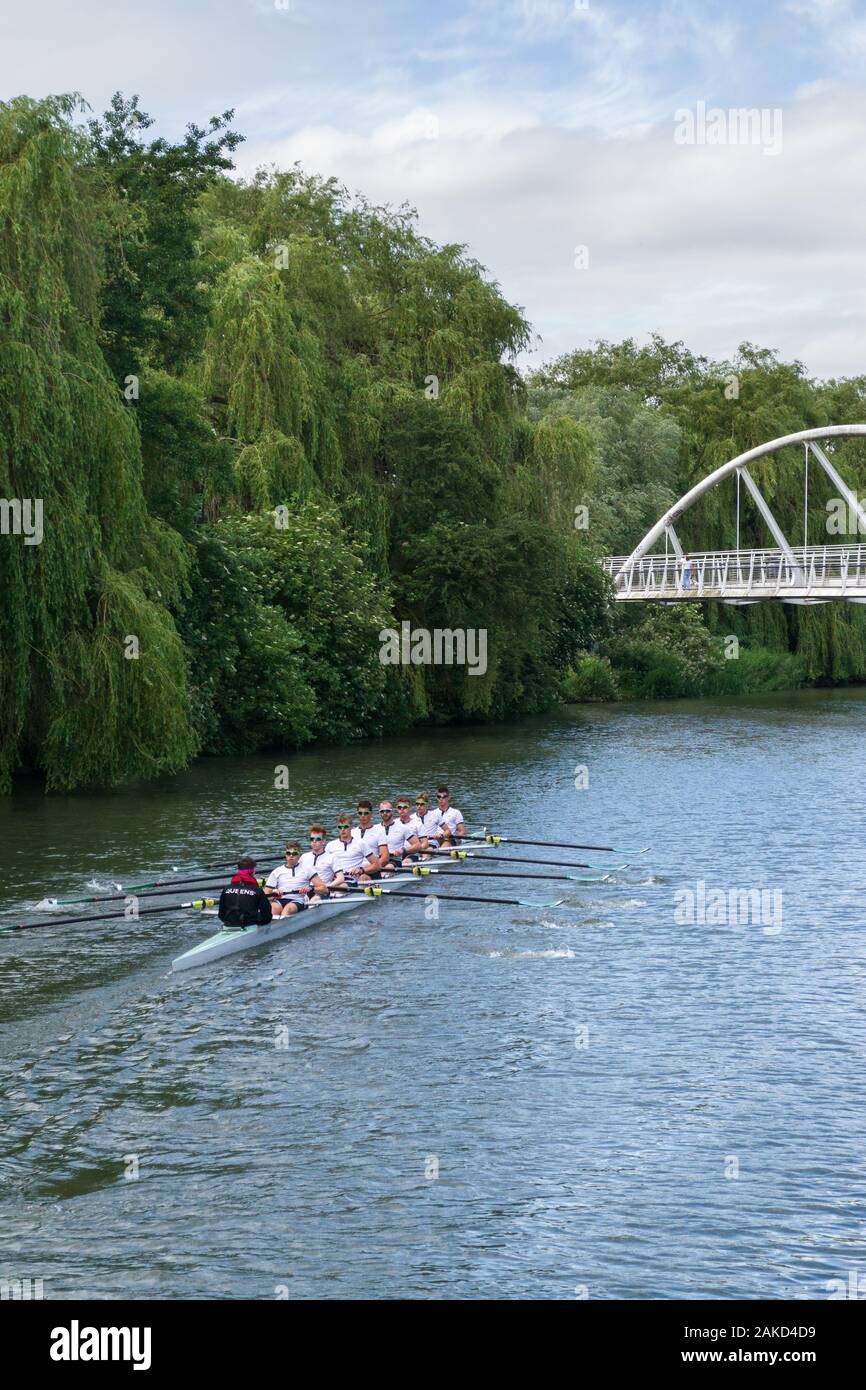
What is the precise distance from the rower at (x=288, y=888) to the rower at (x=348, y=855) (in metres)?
1.49

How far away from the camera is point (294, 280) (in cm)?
4725

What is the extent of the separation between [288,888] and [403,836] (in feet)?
15.4

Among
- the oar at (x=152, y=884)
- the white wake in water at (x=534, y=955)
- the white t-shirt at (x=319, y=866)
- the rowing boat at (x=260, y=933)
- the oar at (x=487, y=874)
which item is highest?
the white t-shirt at (x=319, y=866)

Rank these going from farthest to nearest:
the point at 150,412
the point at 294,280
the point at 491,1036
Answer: the point at 294,280 < the point at 150,412 < the point at 491,1036

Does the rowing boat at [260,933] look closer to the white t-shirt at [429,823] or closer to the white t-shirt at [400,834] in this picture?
the white t-shirt at [400,834]

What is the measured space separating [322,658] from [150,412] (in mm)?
10886

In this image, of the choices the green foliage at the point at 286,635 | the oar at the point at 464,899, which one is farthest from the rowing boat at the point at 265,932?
the green foliage at the point at 286,635

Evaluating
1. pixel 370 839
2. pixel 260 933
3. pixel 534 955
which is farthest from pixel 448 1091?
pixel 370 839

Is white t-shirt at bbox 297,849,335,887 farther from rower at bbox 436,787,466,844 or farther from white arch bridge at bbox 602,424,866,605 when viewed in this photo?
white arch bridge at bbox 602,424,866,605

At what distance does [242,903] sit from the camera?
20.4 m

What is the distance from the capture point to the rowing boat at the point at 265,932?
19.5 m
